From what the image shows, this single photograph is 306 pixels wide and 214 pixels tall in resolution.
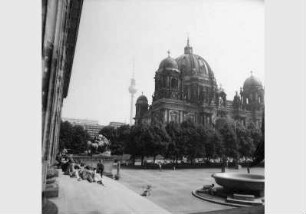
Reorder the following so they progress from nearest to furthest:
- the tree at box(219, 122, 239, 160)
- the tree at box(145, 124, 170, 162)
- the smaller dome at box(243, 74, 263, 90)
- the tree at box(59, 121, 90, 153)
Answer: the smaller dome at box(243, 74, 263, 90), the tree at box(59, 121, 90, 153), the tree at box(219, 122, 239, 160), the tree at box(145, 124, 170, 162)

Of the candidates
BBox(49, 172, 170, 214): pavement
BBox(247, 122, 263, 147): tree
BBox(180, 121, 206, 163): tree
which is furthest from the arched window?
BBox(49, 172, 170, 214): pavement

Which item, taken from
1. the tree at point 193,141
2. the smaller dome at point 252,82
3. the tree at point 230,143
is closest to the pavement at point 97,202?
the smaller dome at point 252,82

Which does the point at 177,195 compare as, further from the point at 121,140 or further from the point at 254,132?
the point at 121,140

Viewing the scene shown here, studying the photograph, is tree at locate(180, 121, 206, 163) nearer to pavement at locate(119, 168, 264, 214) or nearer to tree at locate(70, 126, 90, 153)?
pavement at locate(119, 168, 264, 214)

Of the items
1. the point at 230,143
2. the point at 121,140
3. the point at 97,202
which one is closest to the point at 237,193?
the point at 97,202

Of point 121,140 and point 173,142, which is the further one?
point 121,140

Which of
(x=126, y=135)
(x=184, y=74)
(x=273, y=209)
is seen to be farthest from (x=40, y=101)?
(x=184, y=74)
